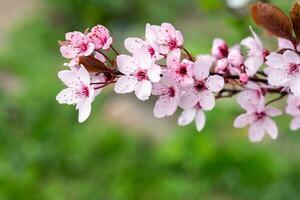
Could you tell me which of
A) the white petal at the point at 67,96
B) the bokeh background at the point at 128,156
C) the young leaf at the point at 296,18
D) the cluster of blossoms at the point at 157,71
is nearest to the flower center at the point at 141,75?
the cluster of blossoms at the point at 157,71

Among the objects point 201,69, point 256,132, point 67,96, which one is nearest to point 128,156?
point 256,132

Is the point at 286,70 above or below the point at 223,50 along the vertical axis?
below

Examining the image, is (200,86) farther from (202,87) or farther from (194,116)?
(194,116)

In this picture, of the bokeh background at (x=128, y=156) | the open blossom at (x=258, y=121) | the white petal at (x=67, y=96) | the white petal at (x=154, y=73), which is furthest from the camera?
the bokeh background at (x=128, y=156)

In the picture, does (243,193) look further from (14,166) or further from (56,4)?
(56,4)

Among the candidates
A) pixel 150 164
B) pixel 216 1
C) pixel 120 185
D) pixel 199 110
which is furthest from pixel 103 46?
pixel 150 164

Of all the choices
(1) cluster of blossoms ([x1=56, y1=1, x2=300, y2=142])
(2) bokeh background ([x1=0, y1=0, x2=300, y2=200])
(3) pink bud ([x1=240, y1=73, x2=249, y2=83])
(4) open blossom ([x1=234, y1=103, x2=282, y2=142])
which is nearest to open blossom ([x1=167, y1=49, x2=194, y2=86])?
(1) cluster of blossoms ([x1=56, y1=1, x2=300, y2=142])

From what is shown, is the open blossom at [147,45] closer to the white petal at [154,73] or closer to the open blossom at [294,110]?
the white petal at [154,73]

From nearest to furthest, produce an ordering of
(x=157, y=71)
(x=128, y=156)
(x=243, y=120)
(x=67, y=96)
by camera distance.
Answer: (x=157, y=71) < (x=67, y=96) < (x=243, y=120) < (x=128, y=156)
